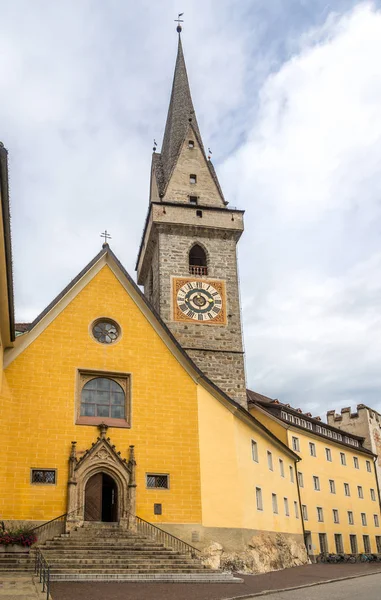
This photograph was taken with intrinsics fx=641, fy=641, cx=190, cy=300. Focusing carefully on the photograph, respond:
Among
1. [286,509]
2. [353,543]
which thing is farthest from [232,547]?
[353,543]

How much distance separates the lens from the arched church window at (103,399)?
74.0 feet

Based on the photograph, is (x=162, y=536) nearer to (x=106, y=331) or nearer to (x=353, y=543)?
(x=106, y=331)

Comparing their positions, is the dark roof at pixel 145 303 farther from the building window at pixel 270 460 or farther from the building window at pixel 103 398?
the building window at pixel 270 460

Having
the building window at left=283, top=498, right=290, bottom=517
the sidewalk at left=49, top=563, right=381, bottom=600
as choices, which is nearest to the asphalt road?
the sidewalk at left=49, top=563, right=381, bottom=600

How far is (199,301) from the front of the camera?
3450 cm

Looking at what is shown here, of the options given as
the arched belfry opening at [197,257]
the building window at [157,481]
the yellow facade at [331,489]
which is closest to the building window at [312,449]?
the yellow facade at [331,489]

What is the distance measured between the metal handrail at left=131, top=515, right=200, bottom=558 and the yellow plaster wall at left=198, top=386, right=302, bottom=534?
1.12 metres

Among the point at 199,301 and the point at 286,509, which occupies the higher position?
the point at 199,301

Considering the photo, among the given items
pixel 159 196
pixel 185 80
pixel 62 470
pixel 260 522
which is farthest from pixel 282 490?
pixel 185 80

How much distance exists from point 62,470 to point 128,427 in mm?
2757

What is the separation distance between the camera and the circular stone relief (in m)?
23.7

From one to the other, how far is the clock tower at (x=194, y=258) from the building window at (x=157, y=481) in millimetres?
10295

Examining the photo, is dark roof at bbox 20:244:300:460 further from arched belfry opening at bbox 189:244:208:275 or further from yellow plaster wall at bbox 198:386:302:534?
arched belfry opening at bbox 189:244:208:275

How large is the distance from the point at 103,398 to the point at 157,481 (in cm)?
345
